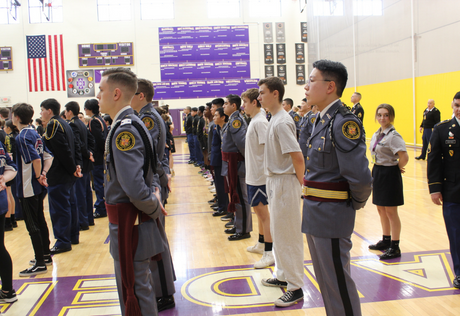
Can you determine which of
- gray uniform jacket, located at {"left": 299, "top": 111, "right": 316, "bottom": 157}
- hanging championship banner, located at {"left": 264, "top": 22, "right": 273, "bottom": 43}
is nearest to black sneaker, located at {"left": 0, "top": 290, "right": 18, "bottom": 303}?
gray uniform jacket, located at {"left": 299, "top": 111, "right": 316, "bottom": 157}

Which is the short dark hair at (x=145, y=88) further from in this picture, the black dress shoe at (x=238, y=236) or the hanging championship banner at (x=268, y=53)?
the hanging championship banner at (x=268, y=53)

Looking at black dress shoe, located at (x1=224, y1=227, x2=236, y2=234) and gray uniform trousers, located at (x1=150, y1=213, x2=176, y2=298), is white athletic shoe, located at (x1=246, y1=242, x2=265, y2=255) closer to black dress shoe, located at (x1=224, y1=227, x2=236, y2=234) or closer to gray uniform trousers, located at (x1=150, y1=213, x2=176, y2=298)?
black dress shoe, located at (x1=224, y1=227, x2=236, y2=234)

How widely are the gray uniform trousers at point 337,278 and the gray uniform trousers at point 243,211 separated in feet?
8.37

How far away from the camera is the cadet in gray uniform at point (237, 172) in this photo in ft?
16.1

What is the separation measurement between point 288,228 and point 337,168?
1.14 meters

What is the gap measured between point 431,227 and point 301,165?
308 cm

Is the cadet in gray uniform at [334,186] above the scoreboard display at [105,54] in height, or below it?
below

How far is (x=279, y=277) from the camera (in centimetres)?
346

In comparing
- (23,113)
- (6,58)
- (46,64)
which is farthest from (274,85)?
(6,58)

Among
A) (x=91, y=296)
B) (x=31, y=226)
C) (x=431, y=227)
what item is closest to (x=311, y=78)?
(x=91, y=296)

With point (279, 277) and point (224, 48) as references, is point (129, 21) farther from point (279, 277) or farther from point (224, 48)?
point (279, 277)

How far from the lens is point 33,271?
407 cm

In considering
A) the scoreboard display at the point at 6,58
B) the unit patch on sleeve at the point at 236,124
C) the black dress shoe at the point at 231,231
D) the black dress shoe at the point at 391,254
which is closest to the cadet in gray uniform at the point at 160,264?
the unit patch on sleeve at the point at 236,124

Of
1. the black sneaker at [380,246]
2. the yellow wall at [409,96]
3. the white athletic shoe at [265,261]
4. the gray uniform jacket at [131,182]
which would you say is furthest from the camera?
the yellow wall at [409,96]
